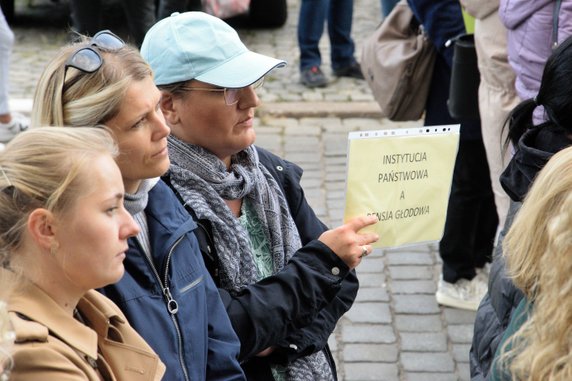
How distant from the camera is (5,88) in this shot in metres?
6.68

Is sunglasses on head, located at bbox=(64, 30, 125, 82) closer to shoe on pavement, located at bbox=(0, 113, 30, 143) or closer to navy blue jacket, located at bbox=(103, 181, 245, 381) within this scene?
navy blue jacket, located at bbox=(103, 181, 245, 381)

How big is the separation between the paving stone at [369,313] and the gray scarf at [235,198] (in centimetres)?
211

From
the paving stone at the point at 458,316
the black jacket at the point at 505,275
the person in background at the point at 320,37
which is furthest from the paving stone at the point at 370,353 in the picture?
the person in background at the point at 320,37

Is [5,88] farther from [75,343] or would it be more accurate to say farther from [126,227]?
[75,343]

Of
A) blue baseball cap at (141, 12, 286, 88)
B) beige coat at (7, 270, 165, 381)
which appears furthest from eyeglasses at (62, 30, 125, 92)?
beige coat at (7, 270, 165, 381)

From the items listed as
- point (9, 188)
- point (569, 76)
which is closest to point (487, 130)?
point (569, 76)

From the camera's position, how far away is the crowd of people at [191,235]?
70.9 inches

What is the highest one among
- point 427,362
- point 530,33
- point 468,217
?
point 530,33

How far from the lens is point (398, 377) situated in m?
4.29

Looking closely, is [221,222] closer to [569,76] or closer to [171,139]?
[171,139]

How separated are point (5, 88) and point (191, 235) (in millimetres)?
4824

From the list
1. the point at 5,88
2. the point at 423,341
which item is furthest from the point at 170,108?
the point at 5,88

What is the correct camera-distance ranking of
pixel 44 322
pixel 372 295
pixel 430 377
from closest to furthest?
pixel 44 322 < pixel 430 377 < pixel 372 295

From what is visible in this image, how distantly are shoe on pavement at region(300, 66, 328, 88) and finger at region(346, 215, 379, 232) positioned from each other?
571 cm
